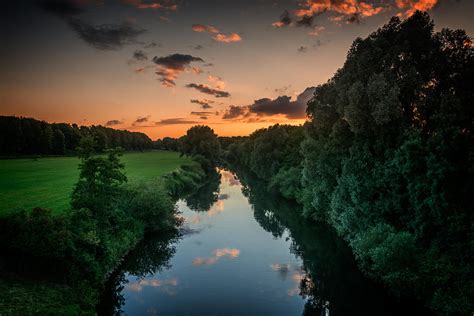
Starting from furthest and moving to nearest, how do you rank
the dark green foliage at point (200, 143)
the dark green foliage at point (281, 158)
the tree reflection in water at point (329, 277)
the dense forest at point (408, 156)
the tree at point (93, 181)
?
the dark green foliage at point (200, 143) < the dark green foliage at point (281, 158) < the tree at point (93, 181) < the tree reflection in water at point (329, 277) < the dense forest at point (408, 156)

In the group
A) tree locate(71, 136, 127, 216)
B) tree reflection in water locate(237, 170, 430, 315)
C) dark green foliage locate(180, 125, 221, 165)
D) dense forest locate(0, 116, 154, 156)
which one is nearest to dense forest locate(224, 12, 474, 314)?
tree reflection in water locate(237, 170, 430, 315)

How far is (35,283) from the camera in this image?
1698 cm

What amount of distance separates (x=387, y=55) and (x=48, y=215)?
2389 cm

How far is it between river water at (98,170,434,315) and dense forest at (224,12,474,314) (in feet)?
8.45

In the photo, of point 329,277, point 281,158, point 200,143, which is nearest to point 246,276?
point 329,277

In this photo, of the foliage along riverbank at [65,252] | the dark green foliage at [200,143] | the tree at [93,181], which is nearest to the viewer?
the foliage along riverbank at [65,252]

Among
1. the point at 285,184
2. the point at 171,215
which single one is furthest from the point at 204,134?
the point at 171,215

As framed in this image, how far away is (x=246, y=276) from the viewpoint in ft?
81.1

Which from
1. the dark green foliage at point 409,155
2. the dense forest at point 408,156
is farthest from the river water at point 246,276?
the dark green foliage at point 409,155

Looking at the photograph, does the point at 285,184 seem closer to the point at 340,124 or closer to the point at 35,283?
the point at 340,124

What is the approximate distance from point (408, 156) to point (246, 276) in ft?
46.0

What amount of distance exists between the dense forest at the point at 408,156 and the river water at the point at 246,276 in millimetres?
2576

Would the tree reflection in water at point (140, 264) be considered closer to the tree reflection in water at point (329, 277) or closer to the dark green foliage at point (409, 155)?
the tree reflection in water at point (329, 277)

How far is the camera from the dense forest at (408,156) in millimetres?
17844
